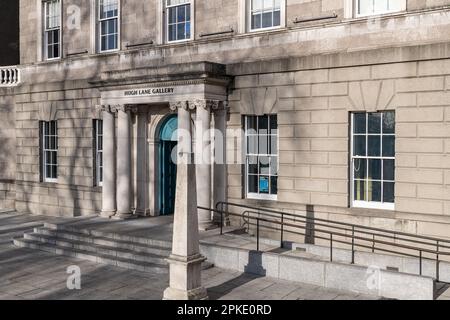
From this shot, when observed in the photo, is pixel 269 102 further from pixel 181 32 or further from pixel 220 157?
pixel 181 32

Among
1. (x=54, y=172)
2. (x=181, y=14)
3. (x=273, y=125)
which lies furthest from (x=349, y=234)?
(x=54, y=172)

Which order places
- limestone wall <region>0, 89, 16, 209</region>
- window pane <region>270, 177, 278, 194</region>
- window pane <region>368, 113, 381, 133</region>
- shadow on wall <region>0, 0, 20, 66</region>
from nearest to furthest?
window pane <region>368, 113, 381, 133</region>, window pane <region>270, 177, 278, 194</region>, limestone wall <region>0, 89, 16, 209</region>, shadow on wall <region>0, 0, 20, 66</region>

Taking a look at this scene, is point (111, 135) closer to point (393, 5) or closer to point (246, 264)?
point (246, 264)

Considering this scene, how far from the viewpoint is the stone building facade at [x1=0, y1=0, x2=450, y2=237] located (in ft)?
41.4

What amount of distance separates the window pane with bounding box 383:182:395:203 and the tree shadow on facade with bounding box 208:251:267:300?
387 cm

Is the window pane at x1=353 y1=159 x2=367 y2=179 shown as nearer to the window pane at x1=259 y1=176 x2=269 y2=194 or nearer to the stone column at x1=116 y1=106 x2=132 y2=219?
the window pane at x1=259 y1=176 x2=269 y2=194

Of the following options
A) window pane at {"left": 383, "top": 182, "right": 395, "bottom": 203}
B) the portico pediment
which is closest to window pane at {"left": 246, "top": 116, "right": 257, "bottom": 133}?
the portico pediment

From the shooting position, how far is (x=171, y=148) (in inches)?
690

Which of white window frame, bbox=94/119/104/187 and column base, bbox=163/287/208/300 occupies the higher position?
white window frame, bbox=94/119/104/187

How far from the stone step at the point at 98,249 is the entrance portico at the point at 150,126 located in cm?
236

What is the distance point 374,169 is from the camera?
1347 centimetres

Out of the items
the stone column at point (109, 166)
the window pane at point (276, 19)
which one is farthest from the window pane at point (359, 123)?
the stone column at point (109, 166)

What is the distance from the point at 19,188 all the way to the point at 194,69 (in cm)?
1115

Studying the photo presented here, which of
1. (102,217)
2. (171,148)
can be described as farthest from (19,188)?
(171,148)
